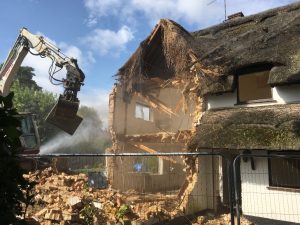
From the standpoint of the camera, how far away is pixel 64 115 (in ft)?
37.4

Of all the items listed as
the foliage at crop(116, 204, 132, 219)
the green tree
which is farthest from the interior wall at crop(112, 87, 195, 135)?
the green tree

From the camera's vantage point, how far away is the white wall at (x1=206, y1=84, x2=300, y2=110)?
35.1ft

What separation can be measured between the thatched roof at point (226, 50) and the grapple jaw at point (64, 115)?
394 centimetres

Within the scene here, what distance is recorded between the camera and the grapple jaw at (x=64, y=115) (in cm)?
1122

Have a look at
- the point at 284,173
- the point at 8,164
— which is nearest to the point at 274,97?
the point at 284,173

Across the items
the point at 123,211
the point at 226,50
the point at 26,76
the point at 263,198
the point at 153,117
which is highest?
the point at 26,76

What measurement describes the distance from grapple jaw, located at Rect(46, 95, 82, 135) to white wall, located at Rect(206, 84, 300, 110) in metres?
4.86

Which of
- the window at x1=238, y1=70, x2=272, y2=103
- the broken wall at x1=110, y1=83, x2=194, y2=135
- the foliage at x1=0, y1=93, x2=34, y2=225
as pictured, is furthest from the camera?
the broken wall at x1=110, y1=83, x2=194, y2=135

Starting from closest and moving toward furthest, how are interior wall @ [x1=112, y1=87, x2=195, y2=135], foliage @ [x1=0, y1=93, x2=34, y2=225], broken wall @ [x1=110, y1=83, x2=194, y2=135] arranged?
foliage @ [x1=0, y1=93, x2=34, y2=225]
broken wall @ [x1=110, y1=83, x2=194, y2=135]
interior wall @ [x1=112, y1=87, x2=195, y2=135]

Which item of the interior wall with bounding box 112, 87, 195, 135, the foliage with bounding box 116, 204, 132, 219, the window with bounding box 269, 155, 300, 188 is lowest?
the foliage with bounding box 116, 204, 132, 219

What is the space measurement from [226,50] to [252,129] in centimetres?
444

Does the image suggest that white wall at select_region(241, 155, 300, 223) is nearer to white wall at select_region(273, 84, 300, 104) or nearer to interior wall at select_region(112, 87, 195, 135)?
white wall at select_region(273, 84, 300, 104)

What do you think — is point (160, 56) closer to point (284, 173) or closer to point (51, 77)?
point (51, 77)

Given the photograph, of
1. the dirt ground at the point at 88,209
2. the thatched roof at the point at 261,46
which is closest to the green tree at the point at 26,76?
the thatched roof at the point at 261,46
